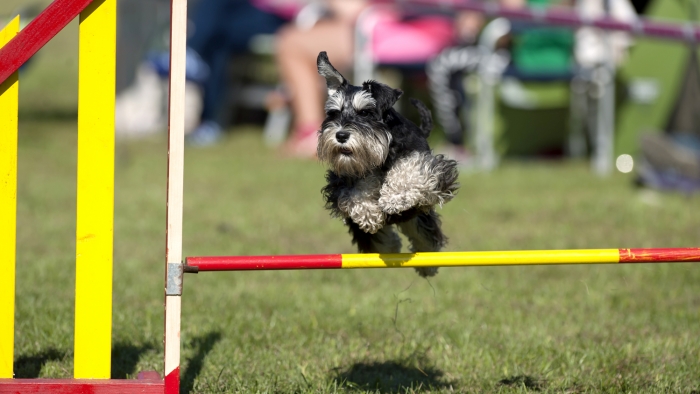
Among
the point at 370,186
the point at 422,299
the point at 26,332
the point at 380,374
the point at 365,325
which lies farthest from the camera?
the point at 422,299

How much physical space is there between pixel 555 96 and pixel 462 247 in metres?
4.88

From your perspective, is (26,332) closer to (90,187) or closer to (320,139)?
(90,187)

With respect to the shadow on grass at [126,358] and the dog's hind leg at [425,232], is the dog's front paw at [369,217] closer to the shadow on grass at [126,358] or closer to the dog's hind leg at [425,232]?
the dog's hind leg at [425,232]

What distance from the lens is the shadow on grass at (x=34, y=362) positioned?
12.0ft

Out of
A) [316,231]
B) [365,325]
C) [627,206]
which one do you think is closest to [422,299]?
[365,325]

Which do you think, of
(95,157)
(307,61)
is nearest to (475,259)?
(95,157)

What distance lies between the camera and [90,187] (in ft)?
10.1

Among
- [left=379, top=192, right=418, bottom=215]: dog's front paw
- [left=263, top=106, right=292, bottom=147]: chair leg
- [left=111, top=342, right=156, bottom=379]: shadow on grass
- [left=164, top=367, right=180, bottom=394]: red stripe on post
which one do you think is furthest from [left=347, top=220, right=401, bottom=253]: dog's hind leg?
[left=263, top=106, right=292, bottom=147]: chair leg

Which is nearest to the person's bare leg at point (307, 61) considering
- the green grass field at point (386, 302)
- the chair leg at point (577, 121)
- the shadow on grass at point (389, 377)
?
the green grass field at point (386, 302)

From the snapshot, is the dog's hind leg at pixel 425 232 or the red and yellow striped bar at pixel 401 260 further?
the dog's hind leg at pixel 425 232

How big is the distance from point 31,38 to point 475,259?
1.84 m

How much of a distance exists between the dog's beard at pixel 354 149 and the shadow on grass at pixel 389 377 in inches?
39.4

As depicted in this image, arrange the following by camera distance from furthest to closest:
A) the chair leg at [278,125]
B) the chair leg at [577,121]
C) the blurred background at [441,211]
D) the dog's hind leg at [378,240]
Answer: the chair leg at [278,125], the chair leg at [577,121], the blurred background at [441,211], the dog's hind leg at [378,240]

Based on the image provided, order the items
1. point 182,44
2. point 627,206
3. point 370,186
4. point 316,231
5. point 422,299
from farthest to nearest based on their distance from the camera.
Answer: point 627,206 < point 316,231 < point 422,299 < point 370,186 < point 182,44
